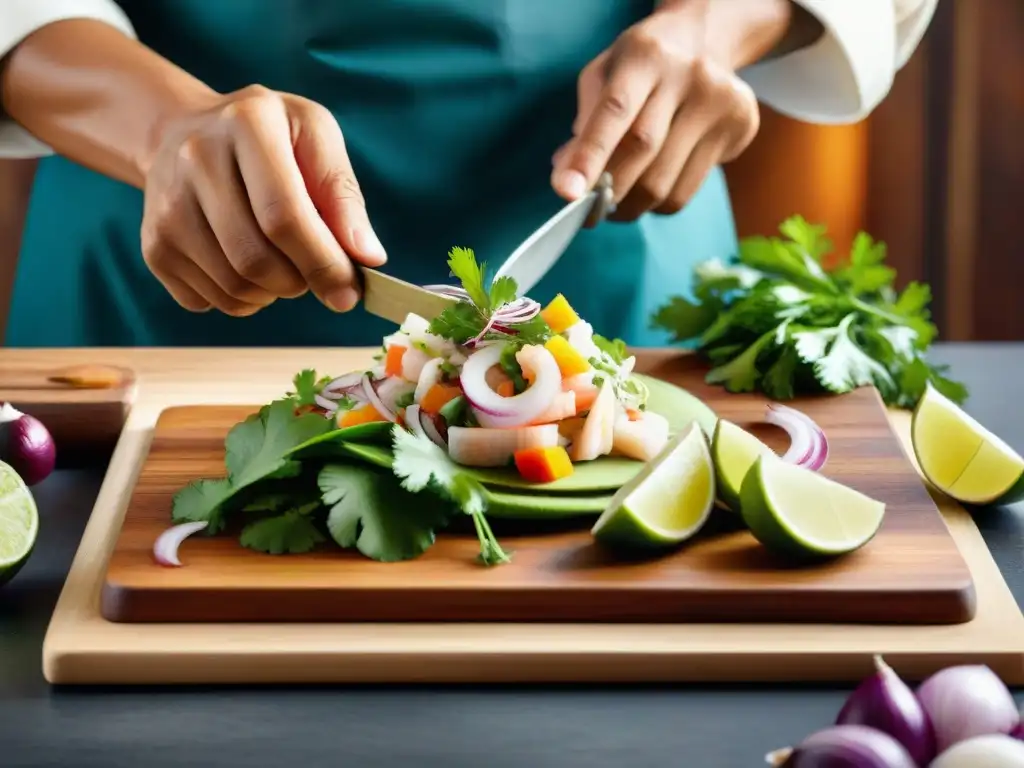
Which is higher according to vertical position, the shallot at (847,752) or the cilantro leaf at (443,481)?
the shallot at (847,752)

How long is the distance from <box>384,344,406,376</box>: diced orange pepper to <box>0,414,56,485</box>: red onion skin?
48 cm

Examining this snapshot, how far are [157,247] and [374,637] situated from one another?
81 centimetres

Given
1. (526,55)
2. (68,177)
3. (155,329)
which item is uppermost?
(526,55)

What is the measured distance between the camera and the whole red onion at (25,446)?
181 centimetres

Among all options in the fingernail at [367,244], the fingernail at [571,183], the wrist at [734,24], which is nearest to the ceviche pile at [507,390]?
the fingernail at [367,244]

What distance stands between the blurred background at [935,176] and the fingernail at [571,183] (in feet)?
7.10

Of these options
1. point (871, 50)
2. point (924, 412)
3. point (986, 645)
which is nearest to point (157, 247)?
point (924, 412)

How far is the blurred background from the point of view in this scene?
3.83 m

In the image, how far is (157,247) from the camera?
6.48 ft

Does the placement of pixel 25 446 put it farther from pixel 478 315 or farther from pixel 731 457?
pixel 731 457

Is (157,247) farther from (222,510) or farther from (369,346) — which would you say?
(369,346)

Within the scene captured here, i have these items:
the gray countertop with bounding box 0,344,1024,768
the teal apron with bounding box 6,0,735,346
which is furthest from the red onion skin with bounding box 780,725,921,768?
the teal apron with bounding box 6,0,735,346

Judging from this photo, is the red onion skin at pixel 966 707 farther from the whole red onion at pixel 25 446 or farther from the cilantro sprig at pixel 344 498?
the whole red onion at pixel 25 446

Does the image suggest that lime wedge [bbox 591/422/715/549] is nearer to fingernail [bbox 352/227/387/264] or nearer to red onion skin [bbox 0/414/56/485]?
fingernail [bbox 352/227/387/264]
